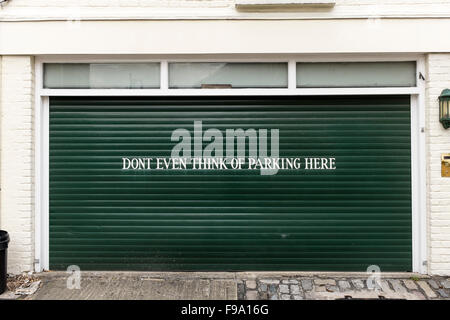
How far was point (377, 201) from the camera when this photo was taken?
18.3ft

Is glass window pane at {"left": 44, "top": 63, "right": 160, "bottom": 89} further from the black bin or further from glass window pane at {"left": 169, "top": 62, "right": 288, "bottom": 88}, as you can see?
the black bin

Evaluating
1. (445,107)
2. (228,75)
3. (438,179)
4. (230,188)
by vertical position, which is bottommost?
(230,188)

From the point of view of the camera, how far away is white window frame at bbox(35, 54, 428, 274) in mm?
5453

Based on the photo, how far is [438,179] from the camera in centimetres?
532

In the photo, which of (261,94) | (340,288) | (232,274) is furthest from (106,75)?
(340,288)

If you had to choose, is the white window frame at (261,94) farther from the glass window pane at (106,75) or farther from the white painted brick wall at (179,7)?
the white painted brick wall at (179,7)

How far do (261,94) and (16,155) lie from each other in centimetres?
387

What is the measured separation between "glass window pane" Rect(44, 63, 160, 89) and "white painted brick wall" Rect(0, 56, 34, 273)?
445 millimetres

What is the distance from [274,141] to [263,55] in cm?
134

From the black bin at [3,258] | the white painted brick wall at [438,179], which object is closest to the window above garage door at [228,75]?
the white painted brick wall at [438,179]

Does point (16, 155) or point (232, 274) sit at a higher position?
point (16, 155)

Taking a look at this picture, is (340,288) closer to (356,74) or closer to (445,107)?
(445,107)

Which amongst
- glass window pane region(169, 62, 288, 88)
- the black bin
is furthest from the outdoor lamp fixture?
the black bin

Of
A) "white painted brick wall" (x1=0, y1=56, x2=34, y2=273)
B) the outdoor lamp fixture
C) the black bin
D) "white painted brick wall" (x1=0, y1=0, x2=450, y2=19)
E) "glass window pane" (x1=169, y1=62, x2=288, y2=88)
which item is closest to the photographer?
the black bin
